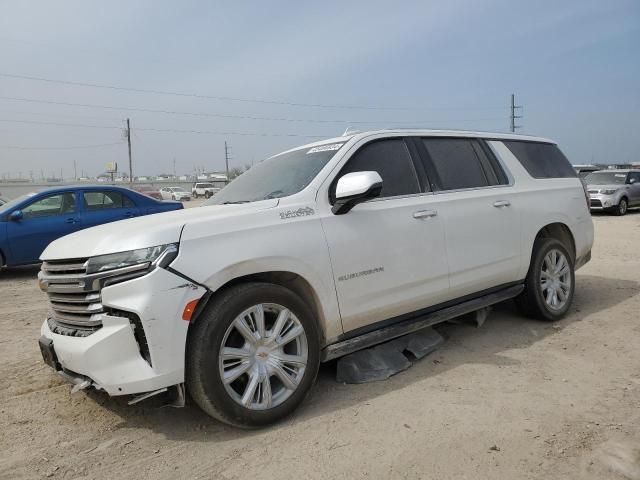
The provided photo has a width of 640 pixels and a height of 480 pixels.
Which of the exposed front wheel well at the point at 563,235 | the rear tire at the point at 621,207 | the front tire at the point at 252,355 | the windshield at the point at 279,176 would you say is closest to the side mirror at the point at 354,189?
the windshield at the point at 279,176

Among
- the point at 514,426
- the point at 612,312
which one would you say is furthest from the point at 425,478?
the point at 612,312

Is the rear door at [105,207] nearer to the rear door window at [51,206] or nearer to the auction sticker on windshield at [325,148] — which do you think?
the rear door window at [51,206]

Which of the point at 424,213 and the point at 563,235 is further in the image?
the point at 563,235

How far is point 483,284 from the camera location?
4320mm

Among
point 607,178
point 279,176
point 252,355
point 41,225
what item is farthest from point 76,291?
point 607,178

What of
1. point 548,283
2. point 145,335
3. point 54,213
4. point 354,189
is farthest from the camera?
point 54,213

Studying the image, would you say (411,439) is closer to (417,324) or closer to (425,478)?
(425,478)

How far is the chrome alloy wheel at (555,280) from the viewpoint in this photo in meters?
4.90

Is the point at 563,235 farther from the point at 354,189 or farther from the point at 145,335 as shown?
the point at 145,335

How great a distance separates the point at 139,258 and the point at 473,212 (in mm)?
2765

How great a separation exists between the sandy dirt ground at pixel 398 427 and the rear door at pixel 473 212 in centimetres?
66

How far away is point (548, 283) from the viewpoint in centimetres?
496

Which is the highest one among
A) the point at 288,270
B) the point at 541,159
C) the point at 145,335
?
the point at 541,159

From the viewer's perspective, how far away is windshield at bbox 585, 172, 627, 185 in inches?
740
